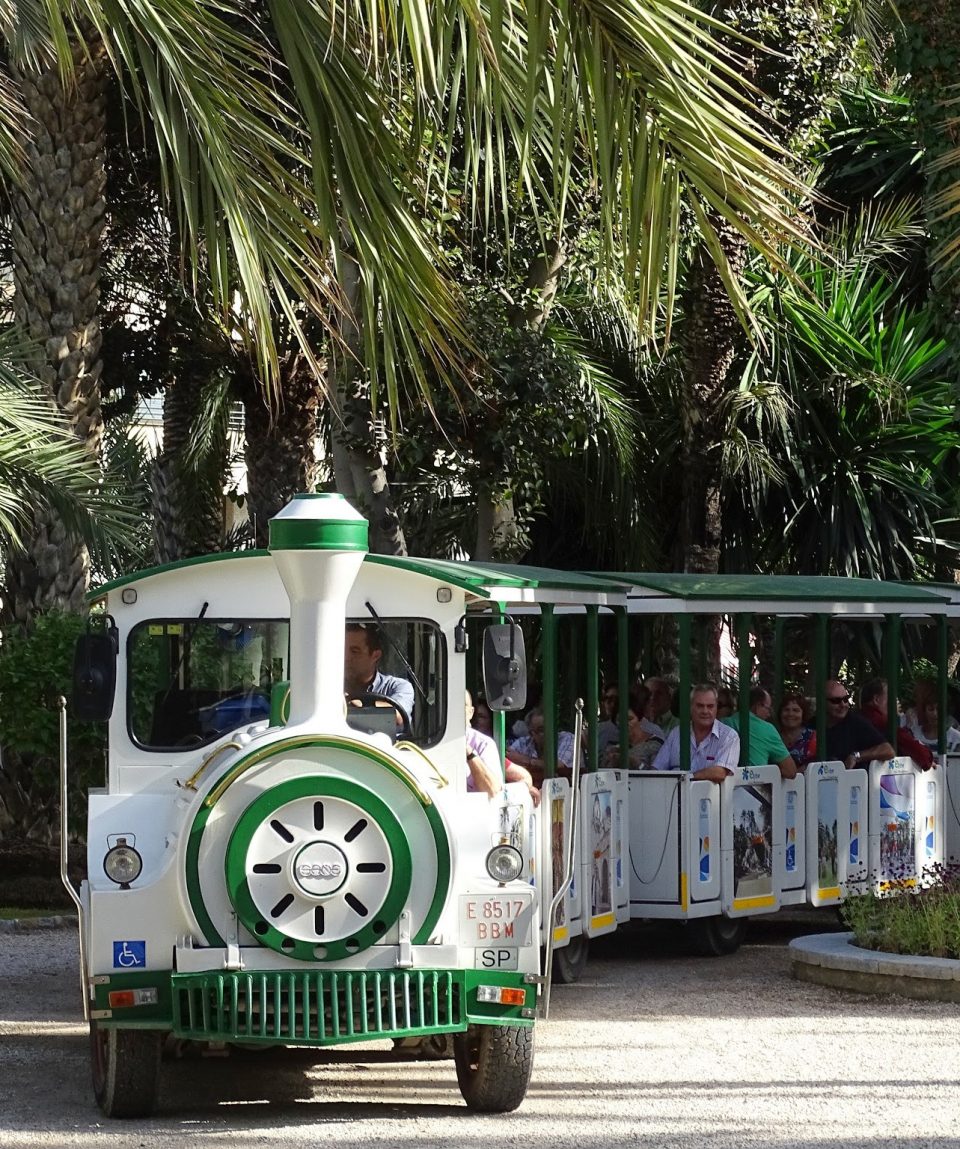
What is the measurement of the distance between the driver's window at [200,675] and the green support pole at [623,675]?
4036 mm

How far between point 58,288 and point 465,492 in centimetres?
503

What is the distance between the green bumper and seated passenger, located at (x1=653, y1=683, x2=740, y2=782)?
206 inches

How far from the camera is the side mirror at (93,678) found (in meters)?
6.98

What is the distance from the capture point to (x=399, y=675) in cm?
732

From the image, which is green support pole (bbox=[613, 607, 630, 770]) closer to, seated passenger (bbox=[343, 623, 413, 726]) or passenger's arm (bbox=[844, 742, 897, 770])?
passenger's arm (bbox=[844, 742, 897, 770])

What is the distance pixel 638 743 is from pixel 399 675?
5.16 meters

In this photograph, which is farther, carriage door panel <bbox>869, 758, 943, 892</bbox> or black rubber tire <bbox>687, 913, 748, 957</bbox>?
carriage door panel <bbox>869, 758, 943, 892</bbox>

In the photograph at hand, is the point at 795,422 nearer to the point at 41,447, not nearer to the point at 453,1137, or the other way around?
the point at 41,447

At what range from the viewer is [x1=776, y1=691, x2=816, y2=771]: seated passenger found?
13.1 metres

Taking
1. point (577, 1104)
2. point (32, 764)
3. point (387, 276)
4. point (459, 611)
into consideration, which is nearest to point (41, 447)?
point (32, 764)

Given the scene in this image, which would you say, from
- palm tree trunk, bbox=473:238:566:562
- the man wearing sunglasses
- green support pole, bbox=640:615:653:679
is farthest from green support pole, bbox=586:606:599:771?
green support pole, bbox=640:615:653:679

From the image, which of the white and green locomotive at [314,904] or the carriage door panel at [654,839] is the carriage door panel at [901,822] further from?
the white and green locomotive at [314,904]

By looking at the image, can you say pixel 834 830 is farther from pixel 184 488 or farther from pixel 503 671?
pixel 184 488

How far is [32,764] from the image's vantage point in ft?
45.2
